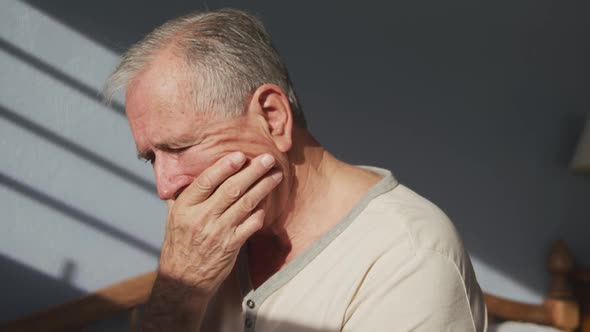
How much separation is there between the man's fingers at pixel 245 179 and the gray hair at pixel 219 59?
10 centimetres

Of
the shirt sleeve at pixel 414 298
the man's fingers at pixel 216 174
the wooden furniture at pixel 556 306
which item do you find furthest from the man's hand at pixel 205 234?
the wooden furniture at pixel 556 306

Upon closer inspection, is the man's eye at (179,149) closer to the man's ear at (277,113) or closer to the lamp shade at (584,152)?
the man's ear at (277,113)

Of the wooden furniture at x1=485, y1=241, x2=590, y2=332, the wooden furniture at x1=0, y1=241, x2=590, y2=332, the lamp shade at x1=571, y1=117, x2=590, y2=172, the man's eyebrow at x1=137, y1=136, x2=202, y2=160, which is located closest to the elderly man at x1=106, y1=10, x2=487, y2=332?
the man's eyebrow at x1=137, y1=136, x2=202, y2=160

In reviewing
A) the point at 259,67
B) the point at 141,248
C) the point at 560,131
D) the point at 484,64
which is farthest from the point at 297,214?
the point at 560,131

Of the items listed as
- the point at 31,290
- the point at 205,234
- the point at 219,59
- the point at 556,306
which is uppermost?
the point at 219,59

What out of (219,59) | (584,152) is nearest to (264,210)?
(219,59)

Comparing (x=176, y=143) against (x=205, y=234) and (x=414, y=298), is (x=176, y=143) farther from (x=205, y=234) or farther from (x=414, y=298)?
(x=414, y=298)

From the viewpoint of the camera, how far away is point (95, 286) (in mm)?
1972

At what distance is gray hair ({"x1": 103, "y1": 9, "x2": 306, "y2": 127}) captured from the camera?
107 cm

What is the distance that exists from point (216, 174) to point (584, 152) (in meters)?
1.75

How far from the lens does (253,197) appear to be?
43.1 inches

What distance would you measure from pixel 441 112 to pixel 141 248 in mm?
1216

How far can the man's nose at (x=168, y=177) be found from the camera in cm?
112

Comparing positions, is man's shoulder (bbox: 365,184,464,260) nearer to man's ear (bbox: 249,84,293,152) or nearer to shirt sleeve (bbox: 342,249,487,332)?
shirt sleeve (bbox: 342,249,487,332)
